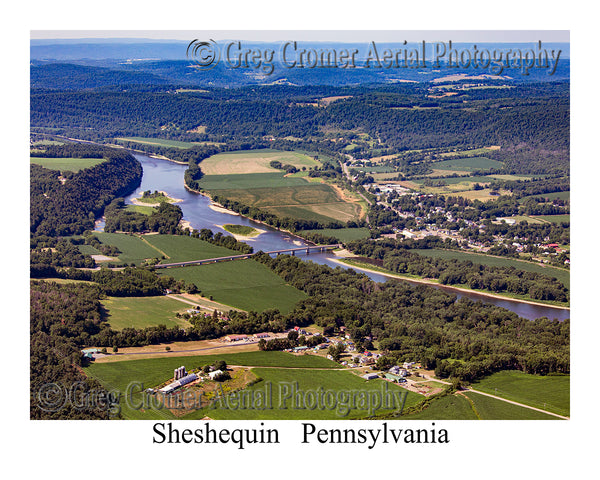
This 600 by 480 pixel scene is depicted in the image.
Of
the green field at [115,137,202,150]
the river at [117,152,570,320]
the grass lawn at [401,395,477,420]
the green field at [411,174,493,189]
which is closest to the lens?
the grass lawn at [401,395,477,420]

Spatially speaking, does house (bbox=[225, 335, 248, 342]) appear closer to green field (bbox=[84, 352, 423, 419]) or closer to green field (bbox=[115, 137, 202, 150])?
green field (bbox=[84, 352, 423, 419])

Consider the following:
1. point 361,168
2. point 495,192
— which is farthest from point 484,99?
point 495,192

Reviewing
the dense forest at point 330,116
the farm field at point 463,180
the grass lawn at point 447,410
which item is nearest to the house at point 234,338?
the grass lawn at point 447,410

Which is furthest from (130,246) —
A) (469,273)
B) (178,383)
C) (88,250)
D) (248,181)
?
(248,181)

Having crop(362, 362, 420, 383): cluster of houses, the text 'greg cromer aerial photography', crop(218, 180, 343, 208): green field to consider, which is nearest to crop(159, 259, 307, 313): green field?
the text 'greg cromer aerial photography'

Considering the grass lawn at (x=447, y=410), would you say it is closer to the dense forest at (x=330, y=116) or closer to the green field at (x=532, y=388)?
the green field at (x=532, y=388)

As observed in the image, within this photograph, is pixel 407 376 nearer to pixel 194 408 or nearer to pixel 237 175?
pixel 194 408
